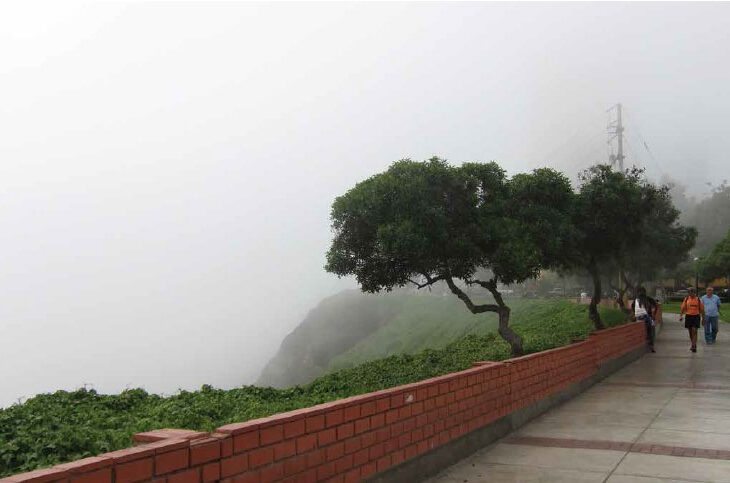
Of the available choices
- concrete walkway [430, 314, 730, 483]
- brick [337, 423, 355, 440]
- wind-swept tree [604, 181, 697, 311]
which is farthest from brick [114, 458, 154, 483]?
wind-swept tree [604, 181, 697, 311]

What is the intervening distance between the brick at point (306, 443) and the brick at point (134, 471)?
1.35 meters

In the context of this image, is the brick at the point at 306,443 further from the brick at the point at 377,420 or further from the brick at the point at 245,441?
the brick at the point at 377,420

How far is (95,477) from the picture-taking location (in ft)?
10.6

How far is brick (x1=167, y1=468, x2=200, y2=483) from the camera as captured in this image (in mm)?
3709

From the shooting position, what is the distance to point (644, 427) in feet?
28.0

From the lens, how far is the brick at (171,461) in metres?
3.62

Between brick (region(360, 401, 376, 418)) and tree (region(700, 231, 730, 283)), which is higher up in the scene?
tree (region(700, 231, 730, 283))

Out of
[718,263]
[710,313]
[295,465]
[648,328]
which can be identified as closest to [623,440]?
[295,465]

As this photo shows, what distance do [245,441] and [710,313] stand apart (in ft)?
62.6

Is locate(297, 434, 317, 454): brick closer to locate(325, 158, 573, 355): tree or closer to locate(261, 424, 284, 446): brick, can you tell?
locate(261, 424, 284, 446): brick

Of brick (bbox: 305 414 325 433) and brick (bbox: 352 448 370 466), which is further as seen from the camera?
brick (bbox: 352 448 370 466)

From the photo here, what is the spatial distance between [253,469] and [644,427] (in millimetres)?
6013

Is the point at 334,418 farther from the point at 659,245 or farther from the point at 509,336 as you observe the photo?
the point at 659,245

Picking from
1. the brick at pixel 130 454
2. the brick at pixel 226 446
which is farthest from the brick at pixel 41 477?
the brick at pixel 226 446
